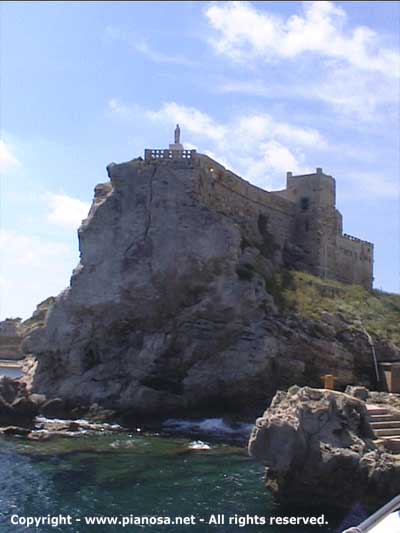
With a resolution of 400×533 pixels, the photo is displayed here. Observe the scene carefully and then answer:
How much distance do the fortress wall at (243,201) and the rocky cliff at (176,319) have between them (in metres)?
0.19

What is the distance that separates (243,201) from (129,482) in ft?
76.7

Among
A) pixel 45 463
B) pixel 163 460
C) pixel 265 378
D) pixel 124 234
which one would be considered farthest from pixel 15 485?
pixel 124 234

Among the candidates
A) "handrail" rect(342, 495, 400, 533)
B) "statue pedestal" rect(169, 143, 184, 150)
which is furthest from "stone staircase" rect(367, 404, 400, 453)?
"statue pedestal" rect(169, 143, 184, 150)

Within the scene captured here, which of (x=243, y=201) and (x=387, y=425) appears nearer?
(x=387, y=425)

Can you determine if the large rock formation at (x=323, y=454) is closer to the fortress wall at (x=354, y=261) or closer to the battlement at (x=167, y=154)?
the battlement at (x=167, y=154)

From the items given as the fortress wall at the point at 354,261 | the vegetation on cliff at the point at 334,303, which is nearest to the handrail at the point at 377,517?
the vegetation on cliff at the point at 334,303

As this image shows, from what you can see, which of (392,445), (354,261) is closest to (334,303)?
(354,261)

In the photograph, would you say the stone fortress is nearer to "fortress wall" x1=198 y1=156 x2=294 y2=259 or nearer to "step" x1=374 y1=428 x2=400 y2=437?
"fortress wall" x1=198 y1=156 x2=294 y2=259

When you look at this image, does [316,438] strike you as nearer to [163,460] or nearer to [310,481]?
[310,481]

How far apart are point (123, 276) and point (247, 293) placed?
282 inches

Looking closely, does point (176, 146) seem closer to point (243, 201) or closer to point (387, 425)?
point (243, 201)

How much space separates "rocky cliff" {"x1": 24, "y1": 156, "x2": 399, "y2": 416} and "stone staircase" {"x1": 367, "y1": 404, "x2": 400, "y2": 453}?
11508 millimetres

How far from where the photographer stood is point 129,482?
2020 cm

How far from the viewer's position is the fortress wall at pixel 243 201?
37.2m
